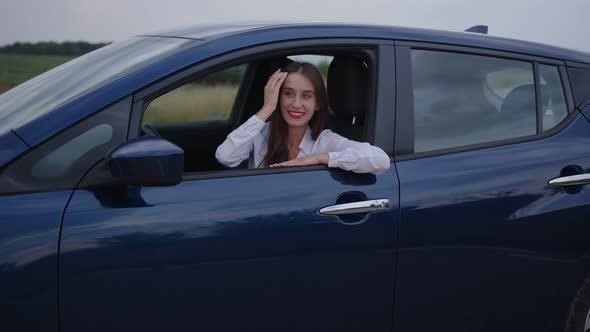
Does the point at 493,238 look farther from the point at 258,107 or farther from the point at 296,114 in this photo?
the point at 258,107

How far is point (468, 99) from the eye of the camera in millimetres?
2873

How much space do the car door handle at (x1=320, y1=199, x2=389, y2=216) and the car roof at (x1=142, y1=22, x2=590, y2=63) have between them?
60cm

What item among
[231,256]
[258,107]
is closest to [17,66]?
[258,107]

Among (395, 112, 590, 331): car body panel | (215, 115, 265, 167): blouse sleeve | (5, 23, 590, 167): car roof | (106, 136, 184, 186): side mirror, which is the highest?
(5, 23, 590, 167): car roof

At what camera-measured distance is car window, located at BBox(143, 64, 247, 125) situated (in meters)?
2.98

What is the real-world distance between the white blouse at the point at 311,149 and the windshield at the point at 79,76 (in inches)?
17.3

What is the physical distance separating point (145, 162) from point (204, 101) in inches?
52.8

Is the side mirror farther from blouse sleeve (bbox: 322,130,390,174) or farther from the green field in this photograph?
the green field

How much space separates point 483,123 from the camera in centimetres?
286

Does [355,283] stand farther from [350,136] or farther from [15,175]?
[15,175]

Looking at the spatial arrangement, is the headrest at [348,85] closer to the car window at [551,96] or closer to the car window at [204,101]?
the car window at [204,101]

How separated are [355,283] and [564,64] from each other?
128 centimetres

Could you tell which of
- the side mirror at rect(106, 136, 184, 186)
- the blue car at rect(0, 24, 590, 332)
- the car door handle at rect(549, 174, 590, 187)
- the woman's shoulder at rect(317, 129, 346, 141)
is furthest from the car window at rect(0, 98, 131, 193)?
the car door handle at rect(549, 174, 590, 187)

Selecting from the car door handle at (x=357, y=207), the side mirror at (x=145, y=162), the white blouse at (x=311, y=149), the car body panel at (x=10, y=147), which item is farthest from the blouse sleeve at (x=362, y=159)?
the car body panel at (x=10, y=147)
